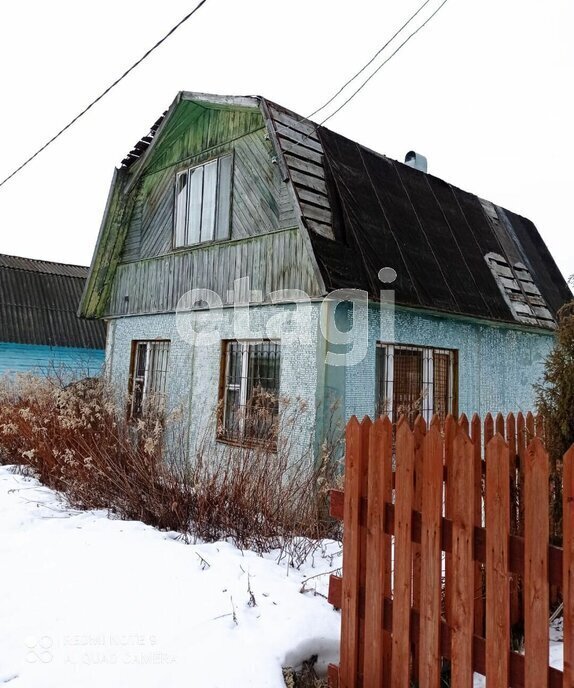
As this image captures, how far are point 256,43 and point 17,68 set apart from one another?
20.7 feet

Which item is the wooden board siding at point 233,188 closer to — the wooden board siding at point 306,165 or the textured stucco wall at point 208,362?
the wooden board siding at point 306,165

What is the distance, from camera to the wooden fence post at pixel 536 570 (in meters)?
1.89

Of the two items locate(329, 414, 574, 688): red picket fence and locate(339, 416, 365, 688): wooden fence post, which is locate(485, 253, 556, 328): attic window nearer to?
locate(329, 414, 574, 688): red picket fence

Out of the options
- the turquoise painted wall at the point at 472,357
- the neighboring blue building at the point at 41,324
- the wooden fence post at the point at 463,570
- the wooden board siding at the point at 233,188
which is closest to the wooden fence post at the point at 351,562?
the wooden fence post at the point at 463,570

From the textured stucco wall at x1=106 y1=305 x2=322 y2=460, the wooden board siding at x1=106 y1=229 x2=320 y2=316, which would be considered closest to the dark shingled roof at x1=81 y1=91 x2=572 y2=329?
the wooden board siding at x1=106 y1=229 x2=320 y2=316

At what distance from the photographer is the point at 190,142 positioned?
9.03m

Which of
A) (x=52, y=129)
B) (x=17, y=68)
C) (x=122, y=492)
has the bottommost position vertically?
(x=122, y=492)

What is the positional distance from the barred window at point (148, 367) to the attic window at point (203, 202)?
202cm

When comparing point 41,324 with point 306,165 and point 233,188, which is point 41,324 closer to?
point 233,188

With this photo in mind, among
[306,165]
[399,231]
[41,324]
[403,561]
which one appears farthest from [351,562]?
[41,324]

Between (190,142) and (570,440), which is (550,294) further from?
(570,440)

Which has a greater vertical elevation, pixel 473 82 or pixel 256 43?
pixel 473 82

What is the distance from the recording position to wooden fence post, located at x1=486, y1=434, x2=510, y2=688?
2.01 m

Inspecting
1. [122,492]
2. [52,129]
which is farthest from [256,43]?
[122,492]
